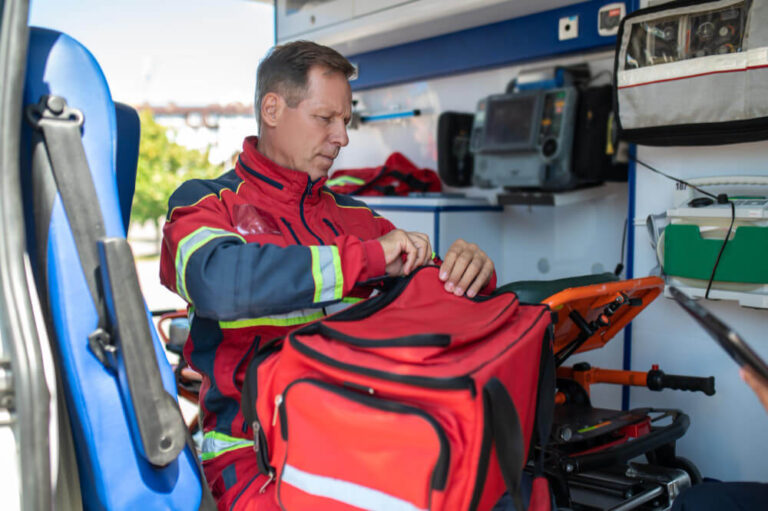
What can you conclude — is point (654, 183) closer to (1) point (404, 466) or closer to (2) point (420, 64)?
(2) point (420, 64)

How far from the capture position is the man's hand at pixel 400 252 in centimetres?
153

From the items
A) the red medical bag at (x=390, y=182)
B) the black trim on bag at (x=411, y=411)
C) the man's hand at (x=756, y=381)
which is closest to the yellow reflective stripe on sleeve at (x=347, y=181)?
the red medical bag at (x=390, y=182)

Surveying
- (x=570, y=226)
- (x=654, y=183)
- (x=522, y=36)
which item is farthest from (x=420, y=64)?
(x=654, y=183)

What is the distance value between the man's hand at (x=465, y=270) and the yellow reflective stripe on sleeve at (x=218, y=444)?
58cm

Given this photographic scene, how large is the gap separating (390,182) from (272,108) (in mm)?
2485

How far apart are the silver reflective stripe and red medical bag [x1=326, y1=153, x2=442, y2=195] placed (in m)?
3.16

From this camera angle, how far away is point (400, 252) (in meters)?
1.56

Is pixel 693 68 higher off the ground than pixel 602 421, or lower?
higher

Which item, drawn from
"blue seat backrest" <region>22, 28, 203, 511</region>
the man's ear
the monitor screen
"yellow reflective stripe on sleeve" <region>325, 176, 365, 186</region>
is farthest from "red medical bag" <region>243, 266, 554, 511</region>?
"yellow reflective stripe on sleeve" <region>325, 176, 365, 186</region>

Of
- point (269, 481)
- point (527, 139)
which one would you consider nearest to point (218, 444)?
point (269, 481)

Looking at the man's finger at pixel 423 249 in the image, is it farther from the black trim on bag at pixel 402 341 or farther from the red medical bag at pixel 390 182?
the red medical bag at pixel 390 182

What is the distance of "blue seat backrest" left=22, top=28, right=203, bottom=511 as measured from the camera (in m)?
1.09

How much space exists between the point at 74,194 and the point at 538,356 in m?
0.90

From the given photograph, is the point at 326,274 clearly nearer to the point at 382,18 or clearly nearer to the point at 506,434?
the point at 506,434
